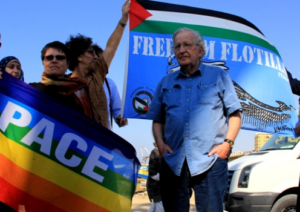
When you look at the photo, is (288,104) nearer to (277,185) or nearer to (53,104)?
(277,185)

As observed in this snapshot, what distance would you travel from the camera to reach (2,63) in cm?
418

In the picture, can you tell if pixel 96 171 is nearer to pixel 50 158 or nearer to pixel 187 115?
pixel 50 158

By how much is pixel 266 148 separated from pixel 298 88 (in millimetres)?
2875

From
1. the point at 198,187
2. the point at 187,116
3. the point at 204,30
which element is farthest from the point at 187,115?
the point at 204,30

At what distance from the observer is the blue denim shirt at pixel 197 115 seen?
3.14 meters

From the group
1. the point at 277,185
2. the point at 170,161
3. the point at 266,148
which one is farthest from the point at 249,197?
the point at 170,161

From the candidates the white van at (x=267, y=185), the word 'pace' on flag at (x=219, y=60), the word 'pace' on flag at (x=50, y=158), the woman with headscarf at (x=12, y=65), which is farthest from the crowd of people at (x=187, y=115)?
the white van at (x=267, y=185)

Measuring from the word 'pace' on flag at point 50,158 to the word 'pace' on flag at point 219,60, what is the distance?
114cm

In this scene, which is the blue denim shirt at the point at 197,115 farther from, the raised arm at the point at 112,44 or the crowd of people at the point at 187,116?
the raised arm at the point at 112,44

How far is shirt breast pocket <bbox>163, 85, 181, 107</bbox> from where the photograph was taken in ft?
10.9

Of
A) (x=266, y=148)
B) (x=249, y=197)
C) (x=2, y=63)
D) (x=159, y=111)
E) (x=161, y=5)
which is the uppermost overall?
(x=161, y=5)

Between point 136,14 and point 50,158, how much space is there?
7.45 ft

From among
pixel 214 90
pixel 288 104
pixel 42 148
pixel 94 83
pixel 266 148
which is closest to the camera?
pixel 214 90

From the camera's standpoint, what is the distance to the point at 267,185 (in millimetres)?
6570
